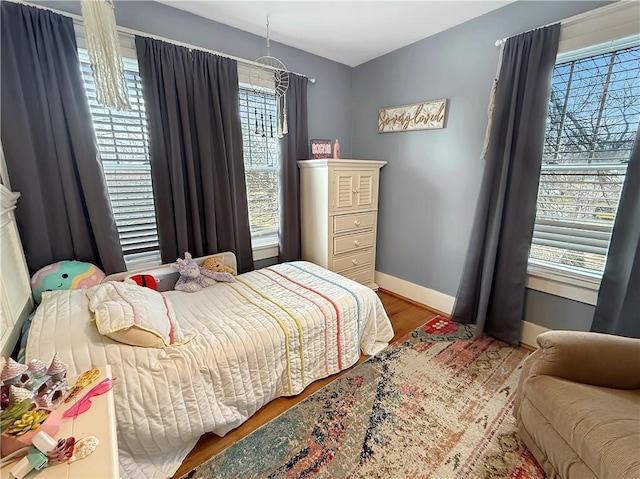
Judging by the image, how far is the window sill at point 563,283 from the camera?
1820 millimetres

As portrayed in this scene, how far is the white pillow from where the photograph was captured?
4.06 ft

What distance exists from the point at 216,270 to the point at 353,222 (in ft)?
4.32

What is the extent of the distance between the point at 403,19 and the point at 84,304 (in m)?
2.78

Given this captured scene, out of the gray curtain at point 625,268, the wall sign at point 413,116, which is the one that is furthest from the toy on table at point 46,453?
the wall sign at point 413,116

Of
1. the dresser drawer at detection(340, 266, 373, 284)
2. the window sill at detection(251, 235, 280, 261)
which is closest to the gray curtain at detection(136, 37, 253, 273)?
the window sill at detection(251, 235, 280, 261)

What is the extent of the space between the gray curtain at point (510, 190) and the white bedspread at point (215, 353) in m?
0.89

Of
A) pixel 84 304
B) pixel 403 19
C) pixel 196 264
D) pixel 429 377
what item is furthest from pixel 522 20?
pixel 84 304

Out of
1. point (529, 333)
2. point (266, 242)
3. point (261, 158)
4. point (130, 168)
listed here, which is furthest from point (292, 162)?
point (529, 333)

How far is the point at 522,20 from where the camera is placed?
1893 mm

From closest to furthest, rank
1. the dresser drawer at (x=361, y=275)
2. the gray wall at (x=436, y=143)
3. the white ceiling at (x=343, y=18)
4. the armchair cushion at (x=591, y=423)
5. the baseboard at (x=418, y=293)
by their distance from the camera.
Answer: the armchair cushion at (x=591, y=423), the white ceiling at (x=343, y=18), the gray wall at (x=436, y=143), the baseboard at (x=418, y=293), the dresser drawer at (x=361, y=275)

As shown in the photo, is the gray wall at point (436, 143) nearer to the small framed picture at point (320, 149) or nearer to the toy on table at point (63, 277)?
the small framed picture at point (320, 149)

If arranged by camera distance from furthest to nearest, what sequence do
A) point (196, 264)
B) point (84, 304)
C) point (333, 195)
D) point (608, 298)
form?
point (333, 195) → point (196, 264) → point (608, 298) → point (84, 304)

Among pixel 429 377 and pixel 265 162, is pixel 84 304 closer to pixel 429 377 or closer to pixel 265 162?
pixel 265 162

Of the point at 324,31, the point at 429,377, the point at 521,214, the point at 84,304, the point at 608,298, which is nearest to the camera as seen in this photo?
the point at 84,304
